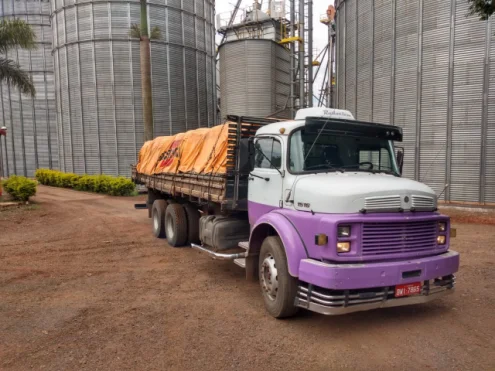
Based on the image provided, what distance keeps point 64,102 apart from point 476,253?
2615 centimetres

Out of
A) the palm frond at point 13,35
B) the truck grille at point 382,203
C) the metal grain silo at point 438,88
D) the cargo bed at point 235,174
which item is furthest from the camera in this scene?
the palm frond at point 13,35

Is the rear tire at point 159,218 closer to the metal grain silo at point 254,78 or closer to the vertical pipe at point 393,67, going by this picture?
the vertical pipe at point 393,67

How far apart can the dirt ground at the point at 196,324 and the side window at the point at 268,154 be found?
2.03m

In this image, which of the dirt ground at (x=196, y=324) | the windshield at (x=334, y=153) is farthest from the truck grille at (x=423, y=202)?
the dirt ground at (x=196, y=324)

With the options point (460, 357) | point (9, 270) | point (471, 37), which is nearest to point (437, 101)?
point (471, 37)

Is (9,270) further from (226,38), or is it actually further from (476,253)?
(226,38)

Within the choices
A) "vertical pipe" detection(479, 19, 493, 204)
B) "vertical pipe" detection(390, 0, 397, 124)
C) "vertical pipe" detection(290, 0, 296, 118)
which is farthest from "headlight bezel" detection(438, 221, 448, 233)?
"vertical pipe" detection(290, 0, 296, 118)

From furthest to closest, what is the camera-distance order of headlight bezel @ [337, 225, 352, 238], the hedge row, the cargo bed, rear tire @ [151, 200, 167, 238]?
the hedge row → rear tire @ [151, 200, 167, 238] → the cargo bed → headlight bezel @ [337, 225, 352, 238]

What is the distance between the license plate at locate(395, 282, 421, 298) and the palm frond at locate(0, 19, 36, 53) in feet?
59.3

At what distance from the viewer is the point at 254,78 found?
2652 cm

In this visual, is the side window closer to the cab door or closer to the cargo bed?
the cab door

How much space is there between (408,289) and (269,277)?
172 cm

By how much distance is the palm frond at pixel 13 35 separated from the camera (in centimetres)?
1617

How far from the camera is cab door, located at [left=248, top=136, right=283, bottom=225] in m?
5.47
